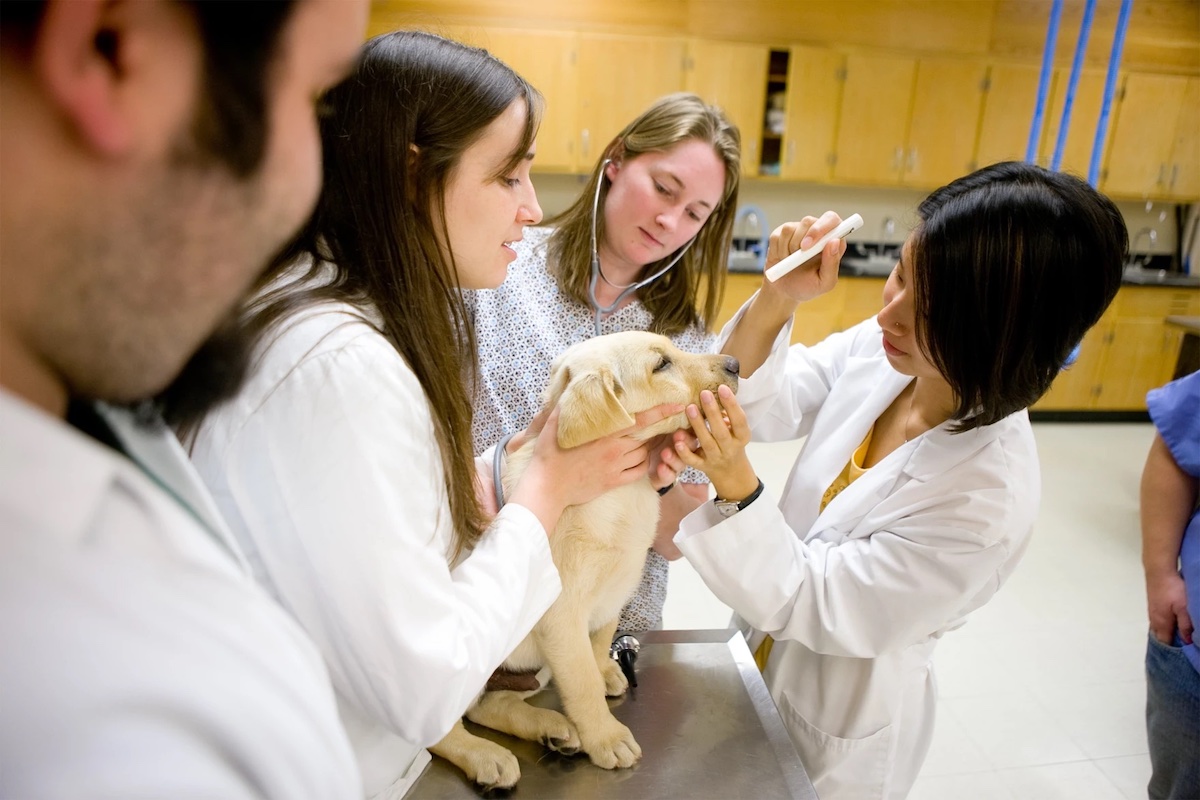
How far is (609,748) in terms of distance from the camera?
1188mm

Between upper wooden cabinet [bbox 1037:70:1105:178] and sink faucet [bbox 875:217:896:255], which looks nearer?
upper wooden cabinet [bbox 1037:70:1105:178]

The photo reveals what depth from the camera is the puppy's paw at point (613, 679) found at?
1350mm

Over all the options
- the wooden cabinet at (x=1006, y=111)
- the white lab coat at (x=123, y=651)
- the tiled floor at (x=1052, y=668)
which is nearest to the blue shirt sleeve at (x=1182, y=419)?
the tiled floor at (x=1052, y=668)

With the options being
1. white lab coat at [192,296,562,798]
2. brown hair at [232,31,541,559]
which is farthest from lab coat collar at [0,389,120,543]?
brown hair at [232,31,541,559]

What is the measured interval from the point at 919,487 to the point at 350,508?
1.02 meters

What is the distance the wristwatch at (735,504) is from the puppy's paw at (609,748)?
0.41 m

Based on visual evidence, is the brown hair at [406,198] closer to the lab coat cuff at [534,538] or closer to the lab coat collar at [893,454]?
the lab coat cuff at [534,538]

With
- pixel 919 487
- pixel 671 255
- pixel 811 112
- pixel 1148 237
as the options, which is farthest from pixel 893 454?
pixel 1148 237

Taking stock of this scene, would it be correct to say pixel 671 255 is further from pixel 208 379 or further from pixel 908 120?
pixel 908 120

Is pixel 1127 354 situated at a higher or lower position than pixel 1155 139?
lower

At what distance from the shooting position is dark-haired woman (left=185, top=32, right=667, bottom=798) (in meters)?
0.72

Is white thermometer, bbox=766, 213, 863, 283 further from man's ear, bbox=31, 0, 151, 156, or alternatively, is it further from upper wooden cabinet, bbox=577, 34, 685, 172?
upper wooden cabinet, bbox=577, 34, 685, 172

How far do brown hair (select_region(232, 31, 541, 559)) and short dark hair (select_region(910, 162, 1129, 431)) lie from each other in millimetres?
772

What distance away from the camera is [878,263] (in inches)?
228
